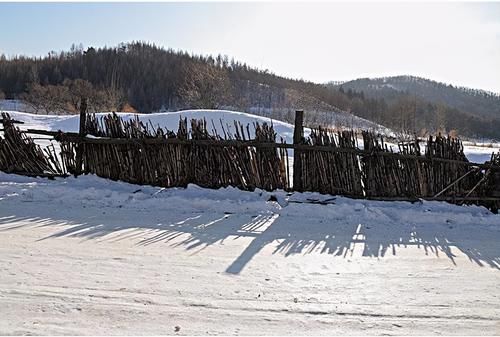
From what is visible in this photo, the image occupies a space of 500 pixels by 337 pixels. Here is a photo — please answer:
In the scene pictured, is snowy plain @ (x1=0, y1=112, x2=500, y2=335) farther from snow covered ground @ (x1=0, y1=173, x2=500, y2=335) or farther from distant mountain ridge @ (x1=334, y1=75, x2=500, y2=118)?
distant mountain ridge @ (x1=334, y1=75, x2=500, y2=118)

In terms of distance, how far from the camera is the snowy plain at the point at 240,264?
3168 millimetres

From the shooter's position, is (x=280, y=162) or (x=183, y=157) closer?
(x=280, y=162)

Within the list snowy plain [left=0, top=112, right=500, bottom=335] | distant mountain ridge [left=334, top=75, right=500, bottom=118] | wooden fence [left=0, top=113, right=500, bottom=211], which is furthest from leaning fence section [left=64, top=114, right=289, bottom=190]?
distant mountain ridge [left=334, top=75, right=500, bottom=118]

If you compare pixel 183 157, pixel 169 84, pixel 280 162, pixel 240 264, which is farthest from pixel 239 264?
pixel 169 84

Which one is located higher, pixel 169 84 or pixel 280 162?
pixel 169 84

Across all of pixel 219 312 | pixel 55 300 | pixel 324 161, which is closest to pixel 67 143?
pixel 324 161

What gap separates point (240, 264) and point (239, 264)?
0.01 m

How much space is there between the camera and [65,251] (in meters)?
4.46

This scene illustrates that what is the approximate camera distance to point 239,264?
430cm

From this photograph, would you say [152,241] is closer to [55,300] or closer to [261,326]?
[55,300]

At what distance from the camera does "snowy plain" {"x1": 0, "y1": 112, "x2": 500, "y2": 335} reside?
3168 mm

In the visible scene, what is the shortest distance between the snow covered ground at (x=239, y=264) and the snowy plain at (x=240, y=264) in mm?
15

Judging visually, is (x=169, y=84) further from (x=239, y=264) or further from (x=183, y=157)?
(x=239, y=264)

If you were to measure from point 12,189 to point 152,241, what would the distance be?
349 cm
